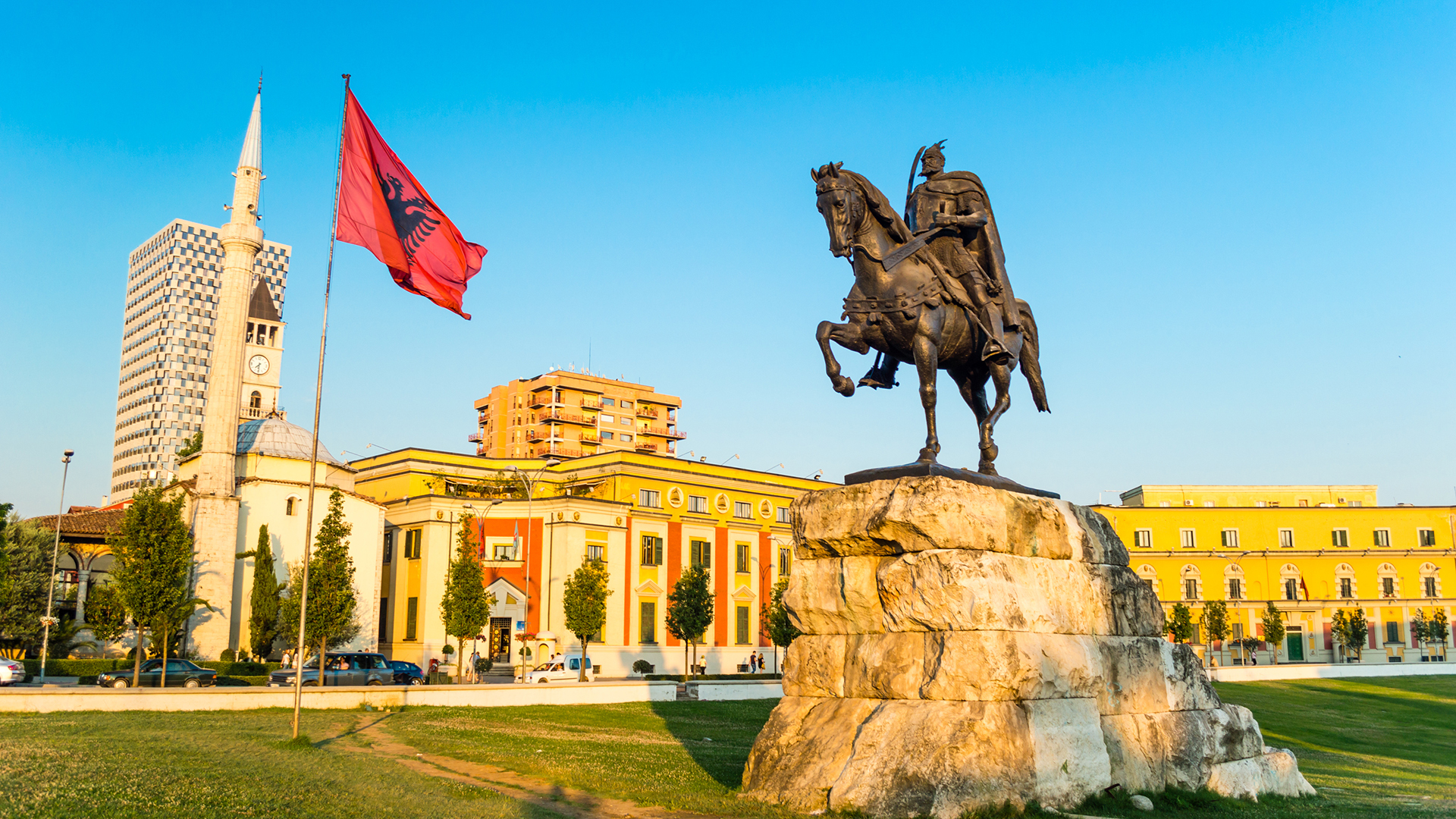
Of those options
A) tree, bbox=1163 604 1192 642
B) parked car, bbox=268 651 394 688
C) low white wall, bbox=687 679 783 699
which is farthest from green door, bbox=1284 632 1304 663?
parked car, bbox=268 651 394 688

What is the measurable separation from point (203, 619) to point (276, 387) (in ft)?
133

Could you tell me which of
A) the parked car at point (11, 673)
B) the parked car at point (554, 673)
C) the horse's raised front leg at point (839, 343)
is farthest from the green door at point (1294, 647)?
the horse's raised front leg at point (839, 343)

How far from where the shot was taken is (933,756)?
946cm

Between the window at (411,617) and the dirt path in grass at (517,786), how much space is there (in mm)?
43327

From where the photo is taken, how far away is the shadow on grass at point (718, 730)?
13.8 metres

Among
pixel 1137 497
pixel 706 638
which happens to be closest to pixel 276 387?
pixel 706 638

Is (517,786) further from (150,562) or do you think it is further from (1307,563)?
(1307,563)

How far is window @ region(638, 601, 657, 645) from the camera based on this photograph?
63844 millimetres

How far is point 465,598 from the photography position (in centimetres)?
4766

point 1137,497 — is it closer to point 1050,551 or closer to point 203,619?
point 203,619

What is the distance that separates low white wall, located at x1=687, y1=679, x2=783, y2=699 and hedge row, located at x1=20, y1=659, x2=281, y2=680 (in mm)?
20939

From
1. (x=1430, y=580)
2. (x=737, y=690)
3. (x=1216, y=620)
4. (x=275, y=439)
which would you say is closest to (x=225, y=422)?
(x=275, y=439)

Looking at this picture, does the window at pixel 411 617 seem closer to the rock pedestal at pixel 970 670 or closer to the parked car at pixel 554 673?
the parked car at pixel 554 673

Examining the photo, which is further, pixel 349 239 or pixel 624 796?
pixel 349 239
